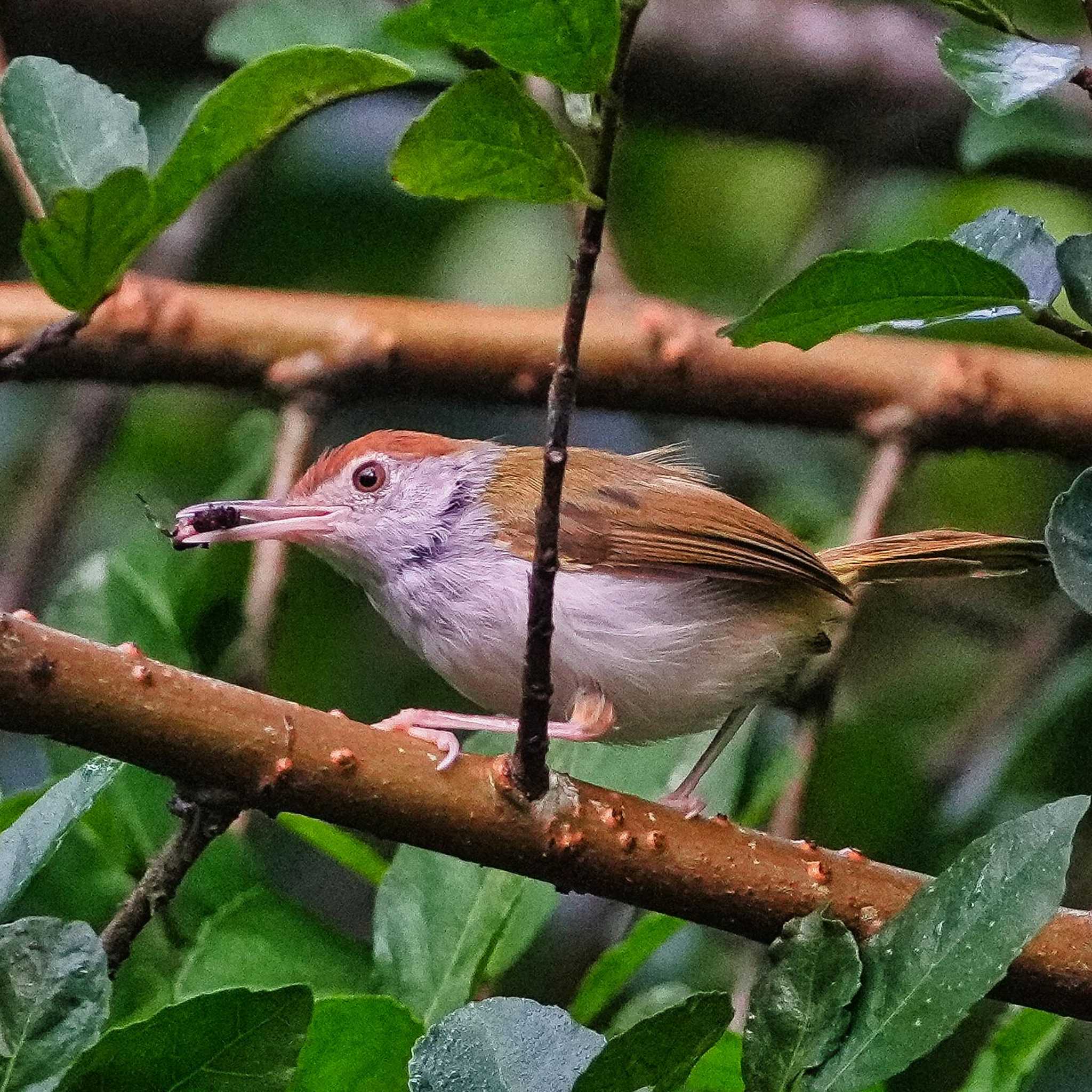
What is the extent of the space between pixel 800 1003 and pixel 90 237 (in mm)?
1068

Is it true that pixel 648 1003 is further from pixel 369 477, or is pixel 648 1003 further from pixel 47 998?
pixel 369 477

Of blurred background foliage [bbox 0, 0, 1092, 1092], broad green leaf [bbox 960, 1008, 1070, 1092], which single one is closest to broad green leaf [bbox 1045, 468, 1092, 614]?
broad green leaf [bbox 960, 1008, 1070, 1092]

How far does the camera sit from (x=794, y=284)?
1.51 metres

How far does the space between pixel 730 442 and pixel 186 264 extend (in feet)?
5.55

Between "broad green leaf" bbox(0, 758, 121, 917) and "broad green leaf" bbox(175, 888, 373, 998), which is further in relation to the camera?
"broad green leaf" bbox(175, 888, 373, 998)

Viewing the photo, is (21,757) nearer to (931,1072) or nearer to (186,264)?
(186,264)

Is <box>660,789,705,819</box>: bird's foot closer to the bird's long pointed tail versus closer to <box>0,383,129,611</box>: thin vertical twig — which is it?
the bird's long pointed tail

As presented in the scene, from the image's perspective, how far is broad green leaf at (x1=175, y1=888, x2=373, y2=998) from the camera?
6.68 feet

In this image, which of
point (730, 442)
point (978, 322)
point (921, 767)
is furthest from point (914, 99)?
point (921, 767)

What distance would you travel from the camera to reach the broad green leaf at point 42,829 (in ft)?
5.06

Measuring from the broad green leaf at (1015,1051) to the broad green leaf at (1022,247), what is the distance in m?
0.90

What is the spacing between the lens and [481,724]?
2.44m

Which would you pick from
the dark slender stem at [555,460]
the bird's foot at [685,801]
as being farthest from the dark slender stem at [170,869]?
the bird's foot at [685,801]

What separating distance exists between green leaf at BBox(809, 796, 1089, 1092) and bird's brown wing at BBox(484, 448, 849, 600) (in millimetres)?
1260
